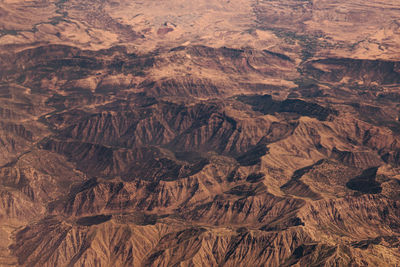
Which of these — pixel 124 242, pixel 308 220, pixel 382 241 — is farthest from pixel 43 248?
pixel 382 241

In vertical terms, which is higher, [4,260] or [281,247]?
[281,247]

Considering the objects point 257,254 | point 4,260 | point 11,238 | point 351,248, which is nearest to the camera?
point 351,248

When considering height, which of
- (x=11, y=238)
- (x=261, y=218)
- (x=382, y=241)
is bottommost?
(x=11, y=238)

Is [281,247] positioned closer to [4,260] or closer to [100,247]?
[100,247]

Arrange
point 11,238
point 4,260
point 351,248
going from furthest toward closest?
point 11,238, point 4,260, point 351,248

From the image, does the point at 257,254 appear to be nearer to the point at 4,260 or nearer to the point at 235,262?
the point at 235,262

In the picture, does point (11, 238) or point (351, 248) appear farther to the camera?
point (11, 238)

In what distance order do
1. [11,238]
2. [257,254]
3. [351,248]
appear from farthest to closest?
[11,238] < [257,254] < [351,248]

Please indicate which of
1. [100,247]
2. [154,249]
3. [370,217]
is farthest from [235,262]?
[370,217]

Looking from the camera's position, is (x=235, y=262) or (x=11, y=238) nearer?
(x=235, y=262)
